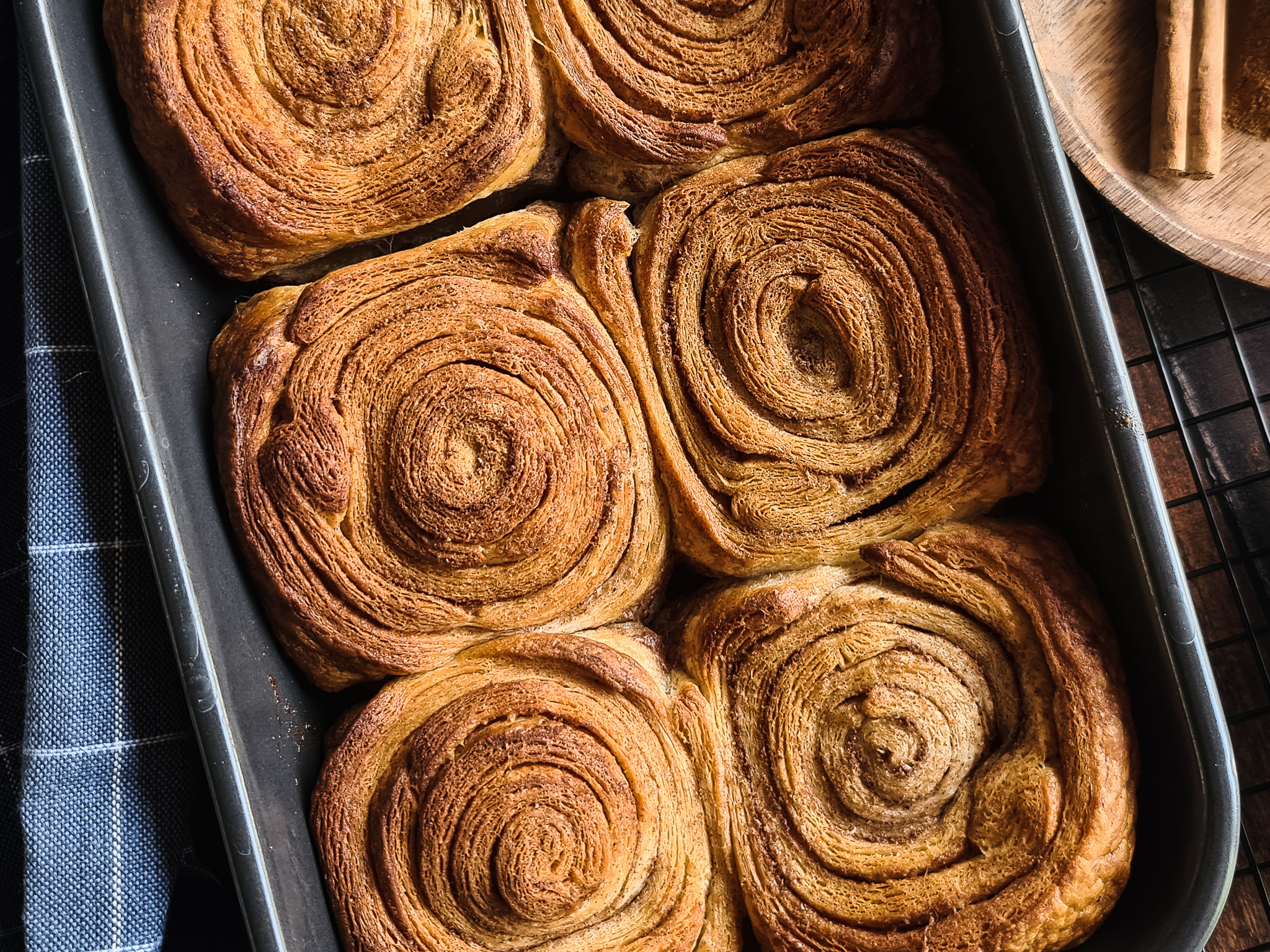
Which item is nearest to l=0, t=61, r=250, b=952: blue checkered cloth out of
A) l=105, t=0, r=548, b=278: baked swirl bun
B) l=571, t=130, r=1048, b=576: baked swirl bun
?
l=105, t=0, r=548, b=278: baked swirl bun

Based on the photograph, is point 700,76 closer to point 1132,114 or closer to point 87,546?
point 1132,114

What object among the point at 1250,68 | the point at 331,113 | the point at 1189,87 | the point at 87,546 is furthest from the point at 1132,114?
the point at 87,546

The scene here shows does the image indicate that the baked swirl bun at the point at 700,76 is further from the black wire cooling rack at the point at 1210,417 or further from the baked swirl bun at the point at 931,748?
→ the black wire cooling rack at the point at 1210,417

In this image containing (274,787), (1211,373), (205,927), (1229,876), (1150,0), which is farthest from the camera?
(1211,373)

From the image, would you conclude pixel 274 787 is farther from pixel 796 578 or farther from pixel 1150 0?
pixel 1150 0

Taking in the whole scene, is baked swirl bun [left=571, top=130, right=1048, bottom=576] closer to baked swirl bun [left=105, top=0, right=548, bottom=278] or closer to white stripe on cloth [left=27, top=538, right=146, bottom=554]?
baked swirl bun [left=105, top=0, right=548, bottom=278]

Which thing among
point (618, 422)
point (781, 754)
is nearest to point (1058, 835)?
point (781, 754)
